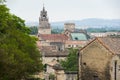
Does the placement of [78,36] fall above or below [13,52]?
below

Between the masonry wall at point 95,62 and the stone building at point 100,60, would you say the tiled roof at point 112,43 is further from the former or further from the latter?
the masonry wall at point 95,62

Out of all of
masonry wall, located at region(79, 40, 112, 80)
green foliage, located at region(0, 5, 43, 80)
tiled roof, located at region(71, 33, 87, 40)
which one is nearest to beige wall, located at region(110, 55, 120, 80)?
masonry wall, located at region(79, 40, 112, 80)

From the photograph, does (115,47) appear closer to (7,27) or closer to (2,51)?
(7,27)

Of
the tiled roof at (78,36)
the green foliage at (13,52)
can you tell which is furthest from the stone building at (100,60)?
the tiled roof at (78,36)

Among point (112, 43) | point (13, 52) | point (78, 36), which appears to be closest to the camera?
point (13, 52)

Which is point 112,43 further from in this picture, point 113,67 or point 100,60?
point 113,67

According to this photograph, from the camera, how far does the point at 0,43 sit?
36.6 meters

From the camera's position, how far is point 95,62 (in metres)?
45.0

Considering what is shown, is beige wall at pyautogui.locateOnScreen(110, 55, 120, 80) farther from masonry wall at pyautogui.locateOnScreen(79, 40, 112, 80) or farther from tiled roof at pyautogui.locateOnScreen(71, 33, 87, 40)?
tiled roof at pyautogui.locateOnScreen(71, 33, 87, 40)

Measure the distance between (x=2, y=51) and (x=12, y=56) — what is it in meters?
1.47

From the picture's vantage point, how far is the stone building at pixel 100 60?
4366 cm

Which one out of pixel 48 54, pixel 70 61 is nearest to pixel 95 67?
pixel 70 61

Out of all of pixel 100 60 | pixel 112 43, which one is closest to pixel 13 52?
pixel 100 60

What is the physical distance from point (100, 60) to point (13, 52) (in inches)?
398
